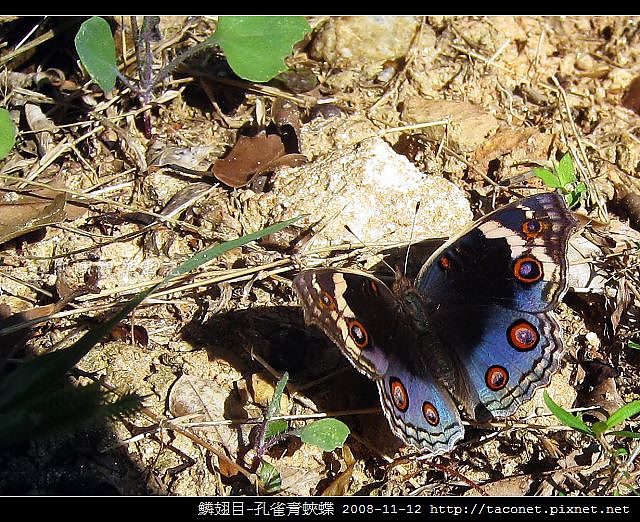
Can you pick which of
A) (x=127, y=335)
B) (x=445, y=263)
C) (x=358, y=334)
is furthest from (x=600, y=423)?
(x=127, y=335)

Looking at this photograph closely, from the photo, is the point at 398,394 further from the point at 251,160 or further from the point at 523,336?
the point at 251,160

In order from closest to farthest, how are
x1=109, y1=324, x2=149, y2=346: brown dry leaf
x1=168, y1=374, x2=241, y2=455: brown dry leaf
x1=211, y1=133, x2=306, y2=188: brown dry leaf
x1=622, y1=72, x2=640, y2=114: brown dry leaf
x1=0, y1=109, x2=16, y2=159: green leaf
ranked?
x1=168, y1=374, x2=241, y2=455: brown dry leaf
x1=109, y1=324, x2=149, y2=346: brown dry leaf
x1=0, y1=109, x2=16, y2=159: green leaf
x1=211, y1=133, x2=306, y2=188: brown dry leaf
x1=622, y1=72, x2=640, y2=114: brown dry leaf

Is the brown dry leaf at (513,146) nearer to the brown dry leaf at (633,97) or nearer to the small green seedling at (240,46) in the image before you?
the brown dry leaf at (633,97)

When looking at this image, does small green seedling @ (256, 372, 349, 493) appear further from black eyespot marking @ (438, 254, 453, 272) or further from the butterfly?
black eyespot marking @ (438, 254, 453, 272)

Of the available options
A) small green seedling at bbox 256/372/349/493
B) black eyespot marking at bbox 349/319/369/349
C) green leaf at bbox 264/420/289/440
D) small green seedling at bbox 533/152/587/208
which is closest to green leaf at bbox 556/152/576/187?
small green seedling at bbox 533/152/587/208

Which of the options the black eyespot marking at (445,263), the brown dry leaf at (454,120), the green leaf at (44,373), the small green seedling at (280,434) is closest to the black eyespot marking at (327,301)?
the small green seedling at (280,434)
